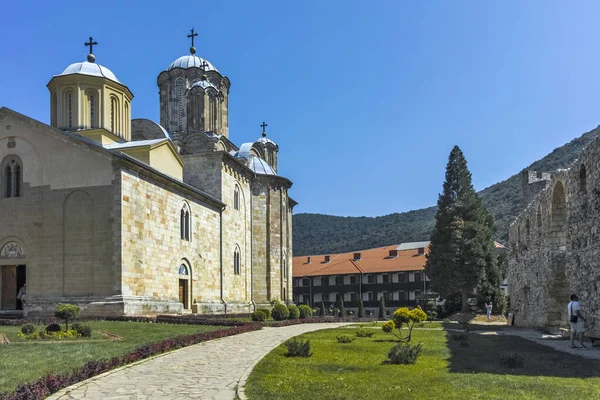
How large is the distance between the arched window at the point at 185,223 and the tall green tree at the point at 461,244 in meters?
19.5

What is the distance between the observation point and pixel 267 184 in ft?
130

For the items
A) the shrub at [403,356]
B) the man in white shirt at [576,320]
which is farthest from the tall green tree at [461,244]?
the shrub at [403,356]

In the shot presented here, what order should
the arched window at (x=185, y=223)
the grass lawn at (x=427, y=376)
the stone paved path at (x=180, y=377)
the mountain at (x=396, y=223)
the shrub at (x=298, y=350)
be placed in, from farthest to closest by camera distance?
the mountain at (x=396, y=223) → the arched window at (x=185, y=223) → the shrub at (x=298, y=350) → the stone paved path at (x=180, y=377) → the grass lawn at (x=427, y=376)

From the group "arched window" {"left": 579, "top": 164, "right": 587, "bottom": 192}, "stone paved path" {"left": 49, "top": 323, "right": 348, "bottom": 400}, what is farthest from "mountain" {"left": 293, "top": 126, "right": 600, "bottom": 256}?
"stone paved path" {"left": 49, "top": 323, "right": 348, "bottom": 400}

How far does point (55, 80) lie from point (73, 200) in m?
8.18

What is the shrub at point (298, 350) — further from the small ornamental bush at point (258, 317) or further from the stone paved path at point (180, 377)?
A: the small ornamental bush at point (258, 317)

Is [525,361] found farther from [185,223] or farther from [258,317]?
[185,223]

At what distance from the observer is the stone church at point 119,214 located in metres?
22.8

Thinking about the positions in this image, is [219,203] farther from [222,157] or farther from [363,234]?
[363,234]

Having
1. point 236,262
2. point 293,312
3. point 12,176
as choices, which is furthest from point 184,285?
point 12,176

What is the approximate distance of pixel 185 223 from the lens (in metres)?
28.5

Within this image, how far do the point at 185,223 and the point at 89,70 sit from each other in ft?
29.6

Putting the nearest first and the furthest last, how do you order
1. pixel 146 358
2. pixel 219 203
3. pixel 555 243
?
1. pixel 146 358
2. pixel 555 243
3. pixel 219 203

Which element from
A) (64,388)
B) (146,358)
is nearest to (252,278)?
(146,358)
